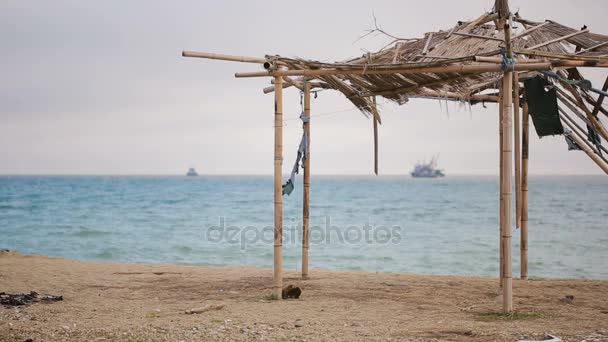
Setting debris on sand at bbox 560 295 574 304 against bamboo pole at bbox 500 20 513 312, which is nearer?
bamboo pole at bbox 500 20 513 312

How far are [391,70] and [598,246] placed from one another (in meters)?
13.6

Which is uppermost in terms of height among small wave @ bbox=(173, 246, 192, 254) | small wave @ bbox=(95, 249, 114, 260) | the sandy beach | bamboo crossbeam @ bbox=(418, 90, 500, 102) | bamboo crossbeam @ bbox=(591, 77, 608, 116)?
bamboo crossbeam @ bbox=(418, 90, 500, 102)

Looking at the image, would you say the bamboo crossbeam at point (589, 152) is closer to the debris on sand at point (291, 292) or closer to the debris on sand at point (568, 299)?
the debris on sand at point (568, 299)

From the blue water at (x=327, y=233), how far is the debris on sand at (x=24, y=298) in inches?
303

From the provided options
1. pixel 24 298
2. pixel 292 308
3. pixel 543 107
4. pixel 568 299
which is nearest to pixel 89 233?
pixel 24 298

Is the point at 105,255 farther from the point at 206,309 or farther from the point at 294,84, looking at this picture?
the point at 206,309

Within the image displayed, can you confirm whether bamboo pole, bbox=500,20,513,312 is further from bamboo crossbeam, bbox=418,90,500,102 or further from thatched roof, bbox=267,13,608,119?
bamboo crossbeam, bbox=418,90,500,102

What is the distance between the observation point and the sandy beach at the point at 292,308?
5281mm

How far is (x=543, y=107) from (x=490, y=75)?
0.69m

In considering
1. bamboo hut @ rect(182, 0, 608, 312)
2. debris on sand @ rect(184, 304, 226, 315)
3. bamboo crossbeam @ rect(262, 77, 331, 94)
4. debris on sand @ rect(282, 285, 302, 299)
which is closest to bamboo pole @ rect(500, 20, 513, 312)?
bamboo hut @ rect(182, 0, 608, 312)

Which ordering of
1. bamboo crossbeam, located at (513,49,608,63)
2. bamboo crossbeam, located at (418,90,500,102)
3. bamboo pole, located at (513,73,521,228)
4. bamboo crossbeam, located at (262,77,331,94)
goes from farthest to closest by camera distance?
bamboo crossbeam, located at (262,77,331,94) < bamboo crossbeam, located at (418,90,500,102) < bamboo pole, located at (513,73,521,228) < bamboo crossbeam, located at (513,49,608,63)

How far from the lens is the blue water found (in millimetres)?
15438

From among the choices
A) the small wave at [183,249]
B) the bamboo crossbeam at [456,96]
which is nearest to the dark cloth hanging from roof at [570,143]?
the bamboo crossbeam at [456,96]

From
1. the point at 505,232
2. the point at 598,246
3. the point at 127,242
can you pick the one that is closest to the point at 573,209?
the point at 598,246
